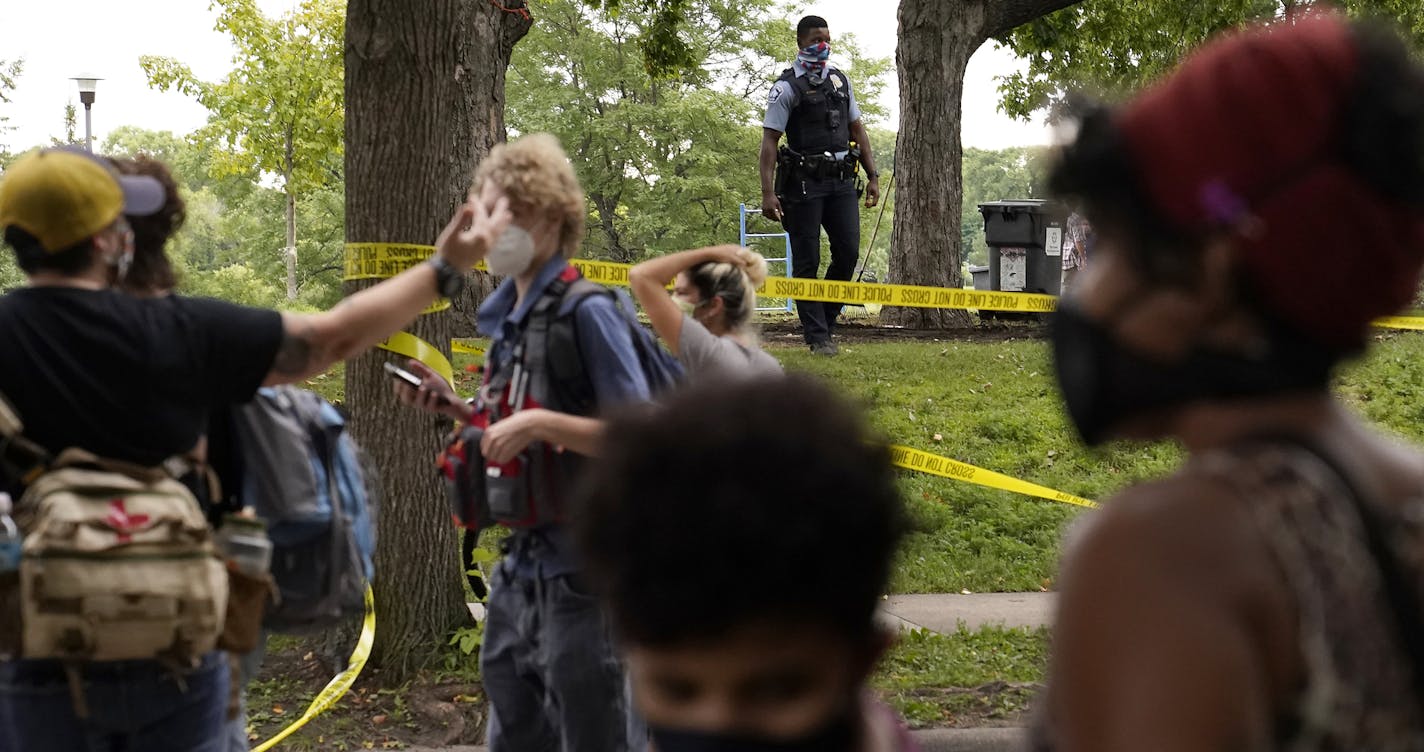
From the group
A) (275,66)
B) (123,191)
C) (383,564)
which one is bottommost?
(383,564)

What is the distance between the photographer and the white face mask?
3.70m

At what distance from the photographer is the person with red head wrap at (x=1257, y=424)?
1.28 m

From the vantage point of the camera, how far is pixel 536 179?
146 inches

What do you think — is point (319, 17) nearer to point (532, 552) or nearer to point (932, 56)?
point (932, 56)

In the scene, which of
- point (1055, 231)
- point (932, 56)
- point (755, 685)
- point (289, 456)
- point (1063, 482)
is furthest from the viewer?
point (1055, 231)

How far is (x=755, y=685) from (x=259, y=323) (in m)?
1.86

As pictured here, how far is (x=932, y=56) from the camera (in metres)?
15.5

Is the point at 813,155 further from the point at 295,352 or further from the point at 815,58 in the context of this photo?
the point at 295,352

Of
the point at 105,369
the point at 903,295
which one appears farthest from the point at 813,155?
the point at 105,369

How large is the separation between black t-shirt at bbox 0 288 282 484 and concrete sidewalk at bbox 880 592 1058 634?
467 centimetres

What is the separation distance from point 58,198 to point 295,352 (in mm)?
544

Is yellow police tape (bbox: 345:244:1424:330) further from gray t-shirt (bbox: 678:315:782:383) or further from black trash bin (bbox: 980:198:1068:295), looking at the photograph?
black trash bin (bbox: 980:198:1068:295)

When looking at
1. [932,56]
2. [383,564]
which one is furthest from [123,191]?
[932,56]

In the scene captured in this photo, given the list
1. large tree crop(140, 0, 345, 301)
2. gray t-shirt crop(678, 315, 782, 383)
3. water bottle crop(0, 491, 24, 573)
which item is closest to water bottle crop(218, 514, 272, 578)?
water bottle crop(0, 491, 24, 573)
